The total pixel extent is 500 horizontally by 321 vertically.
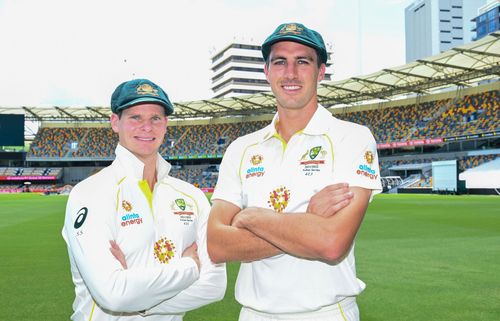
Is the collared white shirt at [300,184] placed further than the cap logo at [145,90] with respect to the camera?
No

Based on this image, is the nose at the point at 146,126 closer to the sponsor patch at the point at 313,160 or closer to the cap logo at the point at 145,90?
the cap logo at the point at 145,90

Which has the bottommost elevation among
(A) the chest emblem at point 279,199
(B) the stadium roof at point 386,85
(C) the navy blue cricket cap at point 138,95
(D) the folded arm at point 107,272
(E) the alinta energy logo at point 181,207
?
(D) the folded arm at point 107,272

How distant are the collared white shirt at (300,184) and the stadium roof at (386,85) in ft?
119

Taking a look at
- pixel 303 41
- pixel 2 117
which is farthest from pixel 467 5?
pixel 303 41

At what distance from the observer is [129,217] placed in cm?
277

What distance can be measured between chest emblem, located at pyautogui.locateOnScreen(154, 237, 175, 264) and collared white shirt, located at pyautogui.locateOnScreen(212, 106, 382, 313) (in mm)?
463

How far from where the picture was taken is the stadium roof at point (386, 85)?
38562 mm

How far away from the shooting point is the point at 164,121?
10.0ft

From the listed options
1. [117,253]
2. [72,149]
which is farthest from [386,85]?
[72,149]

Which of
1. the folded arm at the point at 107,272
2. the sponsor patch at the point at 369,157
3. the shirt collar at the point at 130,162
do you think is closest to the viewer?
the folded arm at the point at 107,272

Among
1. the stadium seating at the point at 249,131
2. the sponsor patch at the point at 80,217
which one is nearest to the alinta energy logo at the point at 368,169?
the sponsor patch at the point at 80,217

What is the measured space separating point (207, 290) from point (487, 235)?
12302 millimetres

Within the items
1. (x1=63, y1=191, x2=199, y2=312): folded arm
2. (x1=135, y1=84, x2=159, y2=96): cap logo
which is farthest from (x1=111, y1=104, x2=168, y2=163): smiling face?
(x1=63, y1=191, x2=199, y2=312): folded arm

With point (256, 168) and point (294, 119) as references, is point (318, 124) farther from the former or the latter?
point (256, 168)
